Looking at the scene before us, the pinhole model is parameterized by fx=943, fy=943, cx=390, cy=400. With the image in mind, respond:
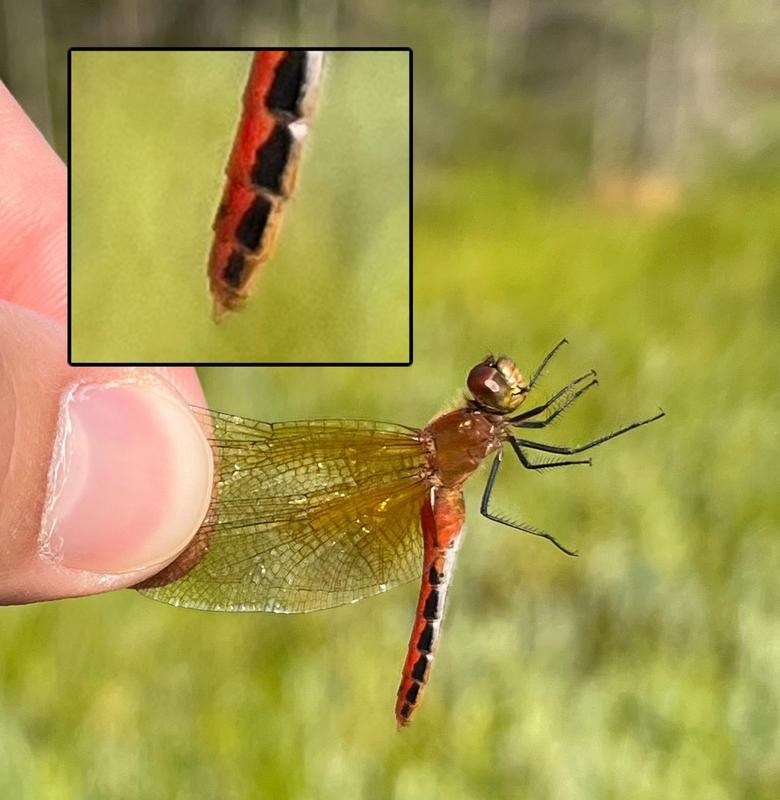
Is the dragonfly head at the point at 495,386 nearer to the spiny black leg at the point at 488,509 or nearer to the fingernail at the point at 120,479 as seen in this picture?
the spiny black leg at the point at 488,509

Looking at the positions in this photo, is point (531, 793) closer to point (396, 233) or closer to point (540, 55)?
point (396, 233)

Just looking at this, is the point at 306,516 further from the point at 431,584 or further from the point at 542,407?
the point at 542,407

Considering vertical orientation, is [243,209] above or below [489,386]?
above

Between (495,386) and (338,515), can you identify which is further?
(338,515)

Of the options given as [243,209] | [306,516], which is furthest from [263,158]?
[306,516]

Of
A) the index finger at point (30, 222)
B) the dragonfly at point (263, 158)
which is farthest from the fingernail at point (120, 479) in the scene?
the index finger at point (30, 222)

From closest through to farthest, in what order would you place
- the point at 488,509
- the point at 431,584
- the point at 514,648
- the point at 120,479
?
the point at 120,479
the point at 431,584
the point at 488,509
the point at 514,648

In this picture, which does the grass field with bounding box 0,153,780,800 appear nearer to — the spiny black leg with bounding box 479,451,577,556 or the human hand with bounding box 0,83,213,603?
the spiny black leg with bounding box 479,451,577,556
